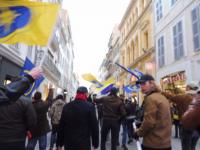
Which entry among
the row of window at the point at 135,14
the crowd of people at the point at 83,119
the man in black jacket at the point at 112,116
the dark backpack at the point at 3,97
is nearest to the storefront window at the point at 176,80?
the man in black jacket at the point at 112,116

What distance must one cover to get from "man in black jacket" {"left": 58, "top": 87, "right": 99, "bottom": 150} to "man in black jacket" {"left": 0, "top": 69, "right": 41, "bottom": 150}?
112 centimetres

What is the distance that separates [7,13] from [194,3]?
13.8 m

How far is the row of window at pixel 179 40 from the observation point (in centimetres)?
1570

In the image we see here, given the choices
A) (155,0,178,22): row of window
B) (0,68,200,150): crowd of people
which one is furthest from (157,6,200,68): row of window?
(0,68,200,150): crowd of people

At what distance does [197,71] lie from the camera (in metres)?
16.2

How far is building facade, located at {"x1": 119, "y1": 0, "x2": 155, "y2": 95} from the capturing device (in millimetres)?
26547

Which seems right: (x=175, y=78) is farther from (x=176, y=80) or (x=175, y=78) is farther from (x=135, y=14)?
(x=135, y=14)

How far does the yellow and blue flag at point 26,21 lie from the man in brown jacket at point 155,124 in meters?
2.06

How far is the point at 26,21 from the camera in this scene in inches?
194

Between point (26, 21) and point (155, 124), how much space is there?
2.83 metres

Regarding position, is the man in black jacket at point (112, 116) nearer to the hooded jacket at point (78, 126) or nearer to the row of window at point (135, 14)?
the hooded jacket at point (78, 126)

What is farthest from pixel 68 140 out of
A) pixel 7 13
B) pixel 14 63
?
pixel 14 63

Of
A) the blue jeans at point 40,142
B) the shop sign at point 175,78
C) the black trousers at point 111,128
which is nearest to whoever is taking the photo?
the blue jeans at point 40,142

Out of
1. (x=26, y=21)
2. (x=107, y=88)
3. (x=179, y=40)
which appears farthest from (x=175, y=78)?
(x=26, y=21)
